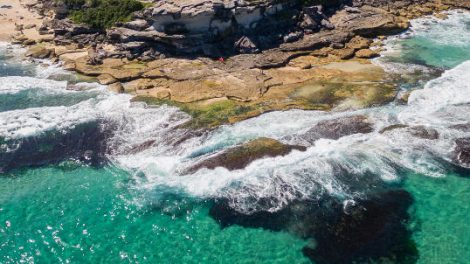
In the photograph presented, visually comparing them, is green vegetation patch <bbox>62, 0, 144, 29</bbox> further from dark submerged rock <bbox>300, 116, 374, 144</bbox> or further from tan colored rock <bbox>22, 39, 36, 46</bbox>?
dark submerged rock <bbox>300, 116, 374, 144</bbox>

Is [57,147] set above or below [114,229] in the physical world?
above

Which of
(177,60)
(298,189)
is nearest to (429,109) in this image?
(298,189)

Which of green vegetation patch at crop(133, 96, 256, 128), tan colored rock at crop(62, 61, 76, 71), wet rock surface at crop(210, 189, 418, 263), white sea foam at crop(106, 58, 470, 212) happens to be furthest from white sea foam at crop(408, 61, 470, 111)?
tan colored rock at crop(62, 61, 76, 71)

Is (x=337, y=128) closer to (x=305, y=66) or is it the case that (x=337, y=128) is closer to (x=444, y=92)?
(x=444, y=92)

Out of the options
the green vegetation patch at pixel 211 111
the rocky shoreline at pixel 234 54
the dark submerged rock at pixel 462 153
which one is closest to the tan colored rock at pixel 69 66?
the rocky shoreline at pixel 234 54

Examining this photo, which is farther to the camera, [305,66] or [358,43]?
[358,43]

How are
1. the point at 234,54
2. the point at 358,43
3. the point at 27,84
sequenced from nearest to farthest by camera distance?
the point at 27,84
the point at 234,54
the point at 358,43

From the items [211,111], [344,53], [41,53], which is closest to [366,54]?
[344,53]
